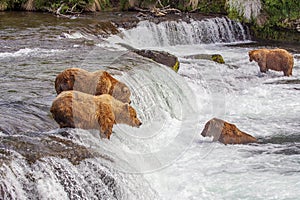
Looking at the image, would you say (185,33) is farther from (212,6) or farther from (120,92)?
(120,92)

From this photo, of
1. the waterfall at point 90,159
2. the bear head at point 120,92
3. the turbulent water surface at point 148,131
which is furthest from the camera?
the bear head at point 120,92

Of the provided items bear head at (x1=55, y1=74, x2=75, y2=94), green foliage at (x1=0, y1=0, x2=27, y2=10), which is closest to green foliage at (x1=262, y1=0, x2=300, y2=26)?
green foliage at (x1=0, y1=0, x2=27, y2=10)

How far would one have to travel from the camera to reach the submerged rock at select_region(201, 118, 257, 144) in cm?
709

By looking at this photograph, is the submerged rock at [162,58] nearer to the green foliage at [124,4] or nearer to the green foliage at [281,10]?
the green foliage at [281,10]

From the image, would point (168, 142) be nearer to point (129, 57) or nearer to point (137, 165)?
point (137, 165)

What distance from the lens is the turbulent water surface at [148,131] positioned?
4.71 metres

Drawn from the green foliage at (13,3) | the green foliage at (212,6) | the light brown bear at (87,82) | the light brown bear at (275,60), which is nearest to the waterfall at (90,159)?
the light brown bear at (87,82)

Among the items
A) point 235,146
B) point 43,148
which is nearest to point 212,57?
point 235,146

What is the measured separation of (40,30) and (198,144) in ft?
26.6

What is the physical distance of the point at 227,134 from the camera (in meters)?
7.10

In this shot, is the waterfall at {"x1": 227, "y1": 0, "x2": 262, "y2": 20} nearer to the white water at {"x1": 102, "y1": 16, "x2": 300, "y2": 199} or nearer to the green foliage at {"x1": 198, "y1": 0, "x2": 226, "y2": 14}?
the green foliage at {"x1": 198, "y1": 0, "x2": 226, "y2": 14}

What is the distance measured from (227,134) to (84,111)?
9.04 feet

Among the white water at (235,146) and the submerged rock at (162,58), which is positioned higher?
the submerged rock at (162,58)

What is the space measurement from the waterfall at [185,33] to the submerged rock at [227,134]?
7621 millimetres
